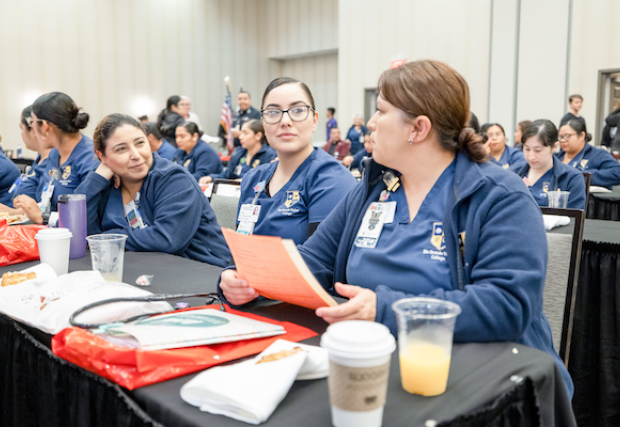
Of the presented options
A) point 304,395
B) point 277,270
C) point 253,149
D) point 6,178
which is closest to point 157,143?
point 253,149

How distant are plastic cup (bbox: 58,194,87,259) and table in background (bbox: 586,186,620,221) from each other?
3.74 meters

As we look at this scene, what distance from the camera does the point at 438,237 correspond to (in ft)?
3.69

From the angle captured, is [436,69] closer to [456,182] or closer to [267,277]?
[456,182]

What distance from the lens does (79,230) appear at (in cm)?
178

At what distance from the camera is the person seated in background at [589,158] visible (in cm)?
461

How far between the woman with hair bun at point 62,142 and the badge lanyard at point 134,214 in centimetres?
70

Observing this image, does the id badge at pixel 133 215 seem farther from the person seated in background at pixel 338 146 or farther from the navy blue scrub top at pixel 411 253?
the person seated in background at pixel 338 146

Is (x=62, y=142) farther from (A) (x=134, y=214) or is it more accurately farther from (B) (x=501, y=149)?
(B) (x=501, y=149)

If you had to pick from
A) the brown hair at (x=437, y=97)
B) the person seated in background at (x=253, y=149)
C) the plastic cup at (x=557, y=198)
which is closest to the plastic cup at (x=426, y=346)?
the brown hair at (x=437, y=97)

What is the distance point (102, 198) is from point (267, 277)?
53.7 inches

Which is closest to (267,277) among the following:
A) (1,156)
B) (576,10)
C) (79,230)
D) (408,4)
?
(79,230)

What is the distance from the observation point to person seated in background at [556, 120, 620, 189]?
4.61m

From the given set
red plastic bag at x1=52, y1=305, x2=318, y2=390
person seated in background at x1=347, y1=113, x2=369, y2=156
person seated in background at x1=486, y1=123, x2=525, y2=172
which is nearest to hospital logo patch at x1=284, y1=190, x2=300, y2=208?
red plastic bag at x1=52, y1=305, x2=318, y2=390

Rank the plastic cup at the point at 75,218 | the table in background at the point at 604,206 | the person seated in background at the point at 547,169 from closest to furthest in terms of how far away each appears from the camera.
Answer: the plastic cup at the point at 75,218 → the person seated in background at the point at 547,169 → the table in background at the point at 604,206
